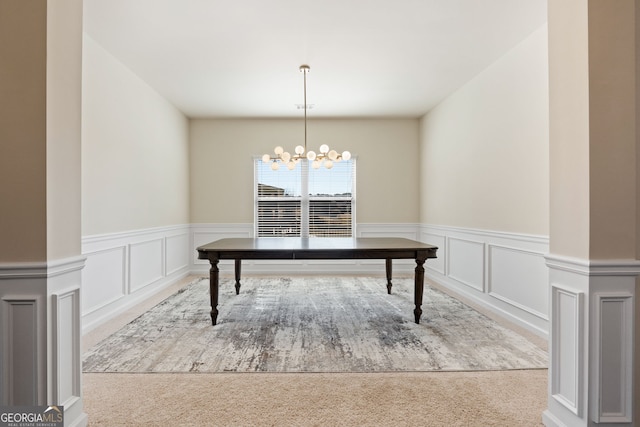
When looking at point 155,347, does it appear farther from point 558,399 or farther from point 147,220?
point 558,399

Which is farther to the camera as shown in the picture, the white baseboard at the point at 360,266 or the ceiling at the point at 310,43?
the white baseboard at the point at 360,266

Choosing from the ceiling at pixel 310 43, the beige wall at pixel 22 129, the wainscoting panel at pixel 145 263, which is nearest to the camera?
the beige wall at pixel 22 129

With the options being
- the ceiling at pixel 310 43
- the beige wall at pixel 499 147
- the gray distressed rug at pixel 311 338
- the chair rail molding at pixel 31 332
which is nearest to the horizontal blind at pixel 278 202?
the ceiling at pixel 310 43

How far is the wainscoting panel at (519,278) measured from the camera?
3244 millimetres

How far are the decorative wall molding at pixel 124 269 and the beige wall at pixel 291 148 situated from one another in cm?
95

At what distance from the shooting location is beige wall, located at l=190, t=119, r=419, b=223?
6.32 meters

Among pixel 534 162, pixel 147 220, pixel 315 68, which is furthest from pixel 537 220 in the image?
pixel 147 220

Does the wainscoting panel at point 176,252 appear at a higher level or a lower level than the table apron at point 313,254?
lower

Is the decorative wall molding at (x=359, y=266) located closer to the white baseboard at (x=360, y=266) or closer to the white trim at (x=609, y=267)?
the white baseboard at (x=360, y=266)

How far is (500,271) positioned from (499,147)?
4.43ft

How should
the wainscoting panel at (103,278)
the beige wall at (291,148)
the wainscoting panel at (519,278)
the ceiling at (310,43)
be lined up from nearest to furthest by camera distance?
the ceiling at (310,43)
the wainscoting panel at (519,278)
the wainscoting panel at (103,278)
the beige wall at (291,148)

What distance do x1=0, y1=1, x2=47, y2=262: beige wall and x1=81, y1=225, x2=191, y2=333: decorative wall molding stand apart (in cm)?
195

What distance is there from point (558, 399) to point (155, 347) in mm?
2768

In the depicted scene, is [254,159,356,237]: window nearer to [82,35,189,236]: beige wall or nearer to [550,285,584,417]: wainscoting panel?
[82,35,189,236]: beige wall
